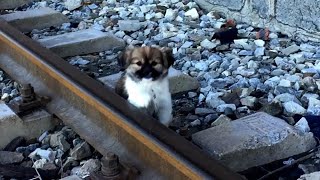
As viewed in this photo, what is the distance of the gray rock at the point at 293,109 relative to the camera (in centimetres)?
394

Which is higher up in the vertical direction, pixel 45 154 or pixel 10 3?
pixel 45 154

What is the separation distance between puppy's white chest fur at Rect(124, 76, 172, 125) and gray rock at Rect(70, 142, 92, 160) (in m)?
0.38

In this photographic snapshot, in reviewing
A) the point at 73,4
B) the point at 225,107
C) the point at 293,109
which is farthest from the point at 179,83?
the point at 73,4

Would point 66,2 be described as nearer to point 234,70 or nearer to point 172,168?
point 234,70

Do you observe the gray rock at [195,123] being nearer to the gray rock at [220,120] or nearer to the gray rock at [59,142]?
the gray rock at [220,120]

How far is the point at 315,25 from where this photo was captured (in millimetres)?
5465

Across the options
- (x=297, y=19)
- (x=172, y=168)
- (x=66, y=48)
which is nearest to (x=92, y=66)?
(x=66, y=48)

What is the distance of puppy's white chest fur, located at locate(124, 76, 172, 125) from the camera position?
3.69 metres

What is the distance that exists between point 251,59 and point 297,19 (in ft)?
2.98

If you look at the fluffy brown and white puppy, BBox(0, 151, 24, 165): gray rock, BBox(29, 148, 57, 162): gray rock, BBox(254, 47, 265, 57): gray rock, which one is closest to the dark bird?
BBox(254, 47, 265, 57): gray rock

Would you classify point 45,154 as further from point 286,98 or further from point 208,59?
point 208,59

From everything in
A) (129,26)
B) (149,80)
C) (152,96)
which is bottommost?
(129,26)

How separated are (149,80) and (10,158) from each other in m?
0.87

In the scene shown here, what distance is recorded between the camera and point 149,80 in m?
3.67
